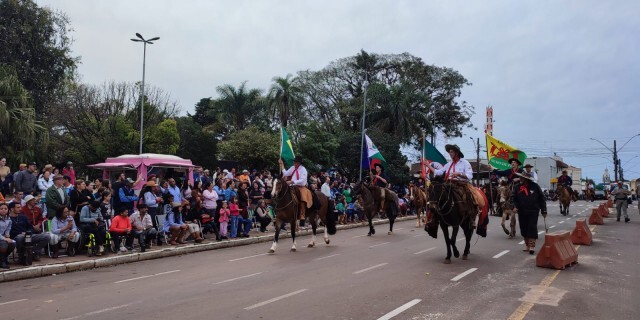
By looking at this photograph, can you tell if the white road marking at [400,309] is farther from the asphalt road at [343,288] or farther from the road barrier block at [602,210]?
the road barrier block at [602,210]

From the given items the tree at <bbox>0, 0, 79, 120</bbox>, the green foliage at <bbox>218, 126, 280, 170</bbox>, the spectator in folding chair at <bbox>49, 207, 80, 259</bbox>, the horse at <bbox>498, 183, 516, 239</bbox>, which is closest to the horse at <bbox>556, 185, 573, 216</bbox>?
the horse at <bbox>498, 183, 516, 239</bbox>

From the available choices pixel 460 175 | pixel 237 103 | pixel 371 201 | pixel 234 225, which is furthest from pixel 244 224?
pixel 237 103

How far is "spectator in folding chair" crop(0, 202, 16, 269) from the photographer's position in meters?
10.8

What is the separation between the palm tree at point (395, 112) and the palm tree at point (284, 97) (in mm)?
7298

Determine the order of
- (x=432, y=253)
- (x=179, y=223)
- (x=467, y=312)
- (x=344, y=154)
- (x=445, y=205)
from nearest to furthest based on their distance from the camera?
(x=467, y=312) < (x=445, y=205) < (x=432, y=253) < (x=179, y=223) < (x=344, y=154)

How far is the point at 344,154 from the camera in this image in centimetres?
4622

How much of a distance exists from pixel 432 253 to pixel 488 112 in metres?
59.3

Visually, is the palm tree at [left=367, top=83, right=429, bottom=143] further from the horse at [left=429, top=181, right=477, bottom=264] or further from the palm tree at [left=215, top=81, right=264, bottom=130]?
the horse at [left=429, top=181, right=477, bottom=264]

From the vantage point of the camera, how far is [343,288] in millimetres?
8555

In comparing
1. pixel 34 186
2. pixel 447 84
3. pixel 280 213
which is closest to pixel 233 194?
pixel 280 213

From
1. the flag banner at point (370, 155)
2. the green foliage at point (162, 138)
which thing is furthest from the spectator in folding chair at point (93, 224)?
the green foliage at point (162, 138)

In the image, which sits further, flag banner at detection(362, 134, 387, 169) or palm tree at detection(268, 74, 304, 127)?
palm tree at detection(268, 74, 304, 127)

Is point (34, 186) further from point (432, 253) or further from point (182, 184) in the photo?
point (432, 253)

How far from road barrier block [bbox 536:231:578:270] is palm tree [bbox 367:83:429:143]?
36860mm
